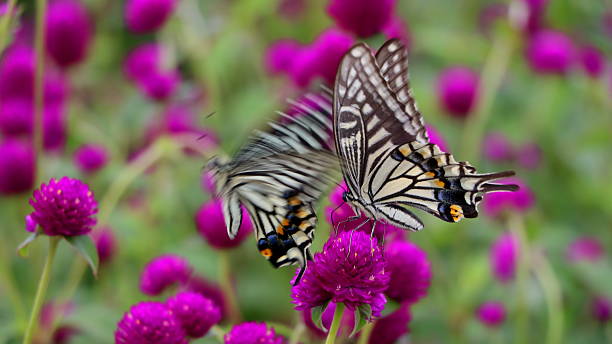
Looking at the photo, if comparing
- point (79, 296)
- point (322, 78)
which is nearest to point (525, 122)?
point (322, 78)

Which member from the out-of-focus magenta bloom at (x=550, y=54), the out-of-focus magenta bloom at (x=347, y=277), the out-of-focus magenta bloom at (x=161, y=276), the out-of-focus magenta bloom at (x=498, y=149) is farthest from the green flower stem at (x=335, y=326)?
the out-of-focus magenta bloom at (x=498, y=149)

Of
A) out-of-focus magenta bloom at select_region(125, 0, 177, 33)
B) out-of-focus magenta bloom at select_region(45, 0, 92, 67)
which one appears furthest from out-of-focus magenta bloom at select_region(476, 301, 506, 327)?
out-of-focus magenta bloom at select_region(45, 0, 92, 67)

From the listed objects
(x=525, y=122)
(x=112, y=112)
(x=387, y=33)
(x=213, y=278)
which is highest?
(x=525, y=122)

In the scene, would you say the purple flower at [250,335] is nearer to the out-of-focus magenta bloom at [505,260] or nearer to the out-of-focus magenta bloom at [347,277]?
the out-of-focus magenta bloom at [347,277]

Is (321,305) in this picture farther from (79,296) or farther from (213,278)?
(79,296)

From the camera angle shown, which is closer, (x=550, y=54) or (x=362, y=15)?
(x=362, y=15)

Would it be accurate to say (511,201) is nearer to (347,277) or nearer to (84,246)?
(347,277)

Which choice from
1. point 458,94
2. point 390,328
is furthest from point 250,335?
point 458,94
